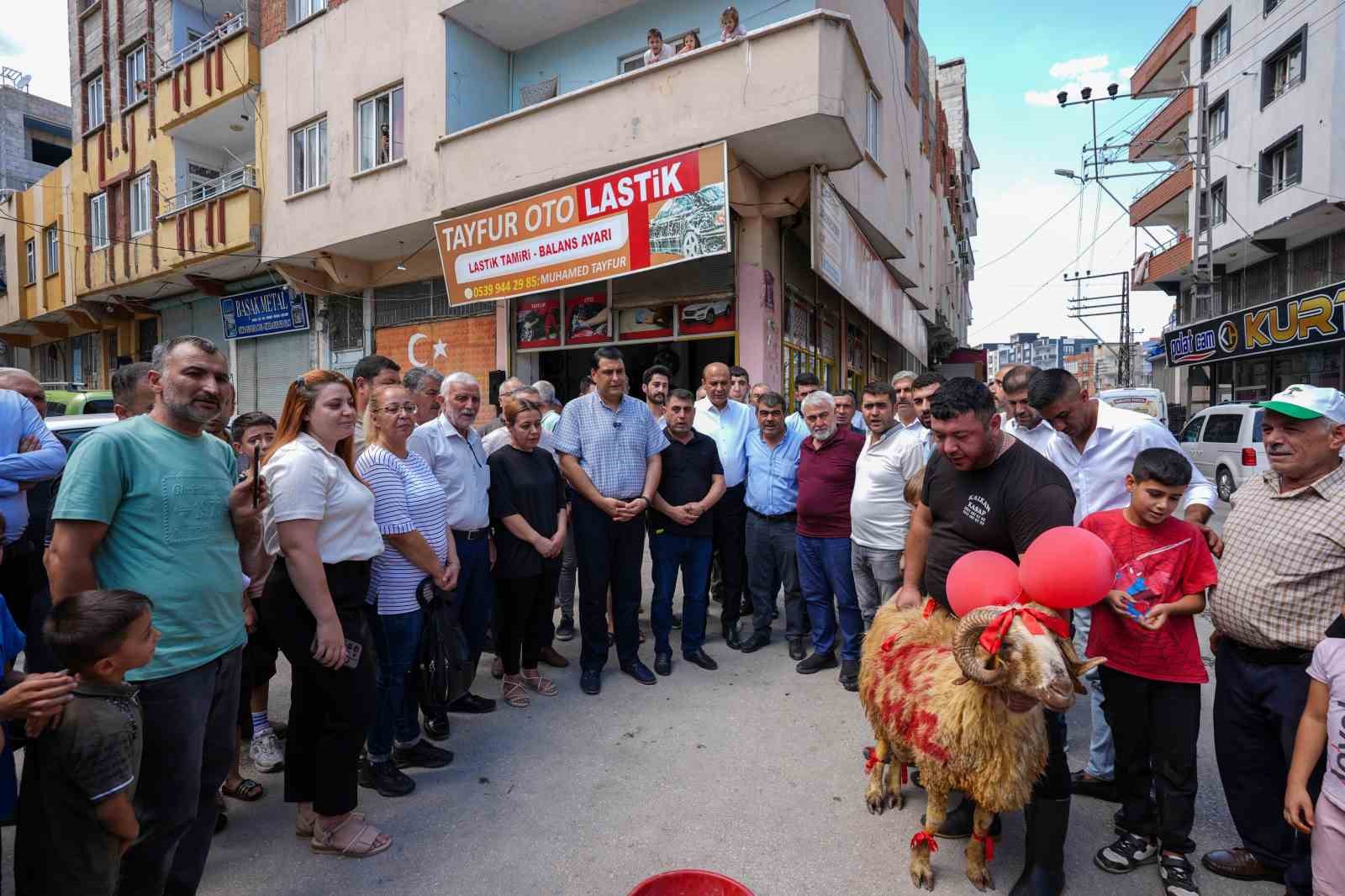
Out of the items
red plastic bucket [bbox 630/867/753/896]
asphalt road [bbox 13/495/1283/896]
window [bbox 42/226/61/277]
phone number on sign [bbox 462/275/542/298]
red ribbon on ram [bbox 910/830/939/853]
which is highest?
window [bbox 42/226/61/277]

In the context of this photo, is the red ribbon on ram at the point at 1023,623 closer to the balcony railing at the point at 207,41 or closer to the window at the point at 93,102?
the balcony railing at the point at 207,41

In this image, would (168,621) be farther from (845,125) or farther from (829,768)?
(845,125)

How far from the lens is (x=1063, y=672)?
88.1 inches

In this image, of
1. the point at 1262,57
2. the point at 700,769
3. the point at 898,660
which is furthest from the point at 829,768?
the point at 1262,57

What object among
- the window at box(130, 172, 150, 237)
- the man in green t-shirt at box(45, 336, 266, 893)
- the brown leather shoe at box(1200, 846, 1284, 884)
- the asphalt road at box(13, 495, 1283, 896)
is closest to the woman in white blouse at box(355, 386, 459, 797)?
the asphalt road at box(13, 495, 1283, 896)

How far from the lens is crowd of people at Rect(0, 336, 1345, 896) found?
200 cm

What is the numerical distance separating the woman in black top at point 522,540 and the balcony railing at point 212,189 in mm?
12790

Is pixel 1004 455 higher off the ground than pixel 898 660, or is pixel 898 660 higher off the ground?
pixel 1004 455

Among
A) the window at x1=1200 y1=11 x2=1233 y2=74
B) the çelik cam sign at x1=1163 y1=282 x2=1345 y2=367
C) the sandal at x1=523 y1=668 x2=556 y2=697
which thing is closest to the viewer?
the sandal at x1=523 y1=668 x2=556 y2=697

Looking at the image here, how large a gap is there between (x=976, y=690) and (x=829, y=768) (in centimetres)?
126

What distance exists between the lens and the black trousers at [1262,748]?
2420 mm

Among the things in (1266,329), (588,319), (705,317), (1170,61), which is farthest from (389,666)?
(1170,61)

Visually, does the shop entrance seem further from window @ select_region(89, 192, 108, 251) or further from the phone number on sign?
window @ select_region(89, 192, 108, 251)

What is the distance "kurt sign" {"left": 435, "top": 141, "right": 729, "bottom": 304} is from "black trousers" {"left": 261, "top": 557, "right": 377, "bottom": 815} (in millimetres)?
6390
